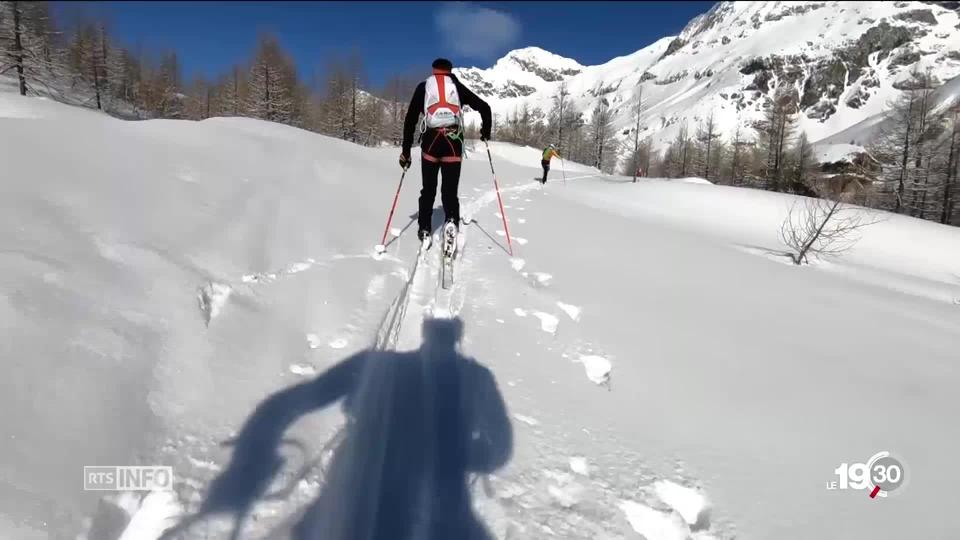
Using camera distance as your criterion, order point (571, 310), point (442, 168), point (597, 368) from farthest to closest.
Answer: point (442, 168)
point (571, 310)
point (597, 368)

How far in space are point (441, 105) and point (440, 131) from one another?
330 millimetres

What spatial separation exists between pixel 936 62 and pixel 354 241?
25089cm

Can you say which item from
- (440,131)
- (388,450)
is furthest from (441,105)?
(388,450)

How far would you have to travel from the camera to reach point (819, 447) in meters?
2.58

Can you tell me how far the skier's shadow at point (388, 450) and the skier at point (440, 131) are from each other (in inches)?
107

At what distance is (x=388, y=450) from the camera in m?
2.32

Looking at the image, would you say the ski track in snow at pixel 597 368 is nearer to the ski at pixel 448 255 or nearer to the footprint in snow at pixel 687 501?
the footprint in snow at pixel 687 501

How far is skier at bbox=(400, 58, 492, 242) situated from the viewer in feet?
17.6

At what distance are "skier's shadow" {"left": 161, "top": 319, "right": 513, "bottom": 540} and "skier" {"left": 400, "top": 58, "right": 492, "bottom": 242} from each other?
A: 2.72 meters

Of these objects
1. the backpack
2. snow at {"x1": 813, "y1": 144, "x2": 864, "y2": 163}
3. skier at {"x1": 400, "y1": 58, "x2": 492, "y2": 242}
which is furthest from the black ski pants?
snow at {"x1": 813, "y1": 144, "x2": 864, "y2": 163}

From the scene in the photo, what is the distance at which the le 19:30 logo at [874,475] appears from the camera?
2.32 meters

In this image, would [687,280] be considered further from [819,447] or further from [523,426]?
[523,426]

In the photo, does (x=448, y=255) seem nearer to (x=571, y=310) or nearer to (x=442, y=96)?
(x=571, y=310)

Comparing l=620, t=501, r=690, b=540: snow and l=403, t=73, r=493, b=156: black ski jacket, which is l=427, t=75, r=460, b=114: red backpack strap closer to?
l=403, t=73, r=493, b=156: black ski jacket
